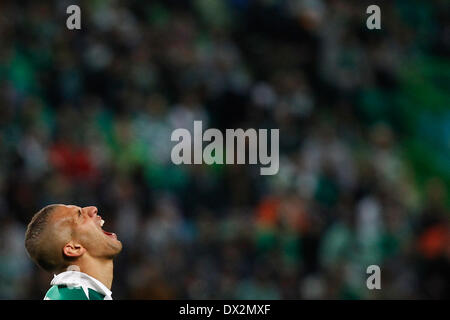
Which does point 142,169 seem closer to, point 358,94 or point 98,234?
point 358,94

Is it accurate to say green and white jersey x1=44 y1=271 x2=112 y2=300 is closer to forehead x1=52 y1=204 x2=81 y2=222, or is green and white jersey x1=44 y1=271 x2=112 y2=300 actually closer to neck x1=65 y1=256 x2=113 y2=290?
neck x1=65 y1=256 x2=113 y2=290

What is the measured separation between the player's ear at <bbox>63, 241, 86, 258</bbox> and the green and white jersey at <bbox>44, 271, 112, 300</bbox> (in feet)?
0.26

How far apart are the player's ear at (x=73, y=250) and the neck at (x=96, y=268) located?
0.03 meters

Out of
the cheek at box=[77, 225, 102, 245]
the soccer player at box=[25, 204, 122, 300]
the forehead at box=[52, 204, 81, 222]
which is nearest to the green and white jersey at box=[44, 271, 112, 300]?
the soccer player at box=[25, 204, 122, 300]

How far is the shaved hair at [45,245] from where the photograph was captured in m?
4.91

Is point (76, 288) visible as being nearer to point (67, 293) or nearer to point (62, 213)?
point (67, 293)

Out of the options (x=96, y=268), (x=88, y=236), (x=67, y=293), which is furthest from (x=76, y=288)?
(x=88, y=236)

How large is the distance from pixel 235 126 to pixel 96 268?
4979mm

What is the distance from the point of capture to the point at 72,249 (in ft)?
16.1

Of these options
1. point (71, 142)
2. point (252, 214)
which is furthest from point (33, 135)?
point (252, 214)

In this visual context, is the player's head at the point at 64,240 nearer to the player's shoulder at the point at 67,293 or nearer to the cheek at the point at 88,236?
the cheek at the point at 88,236

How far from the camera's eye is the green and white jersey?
15.7 feet

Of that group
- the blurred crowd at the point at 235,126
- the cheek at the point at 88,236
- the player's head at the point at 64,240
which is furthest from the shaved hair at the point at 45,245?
the blurred crowd at the point at 235,126
